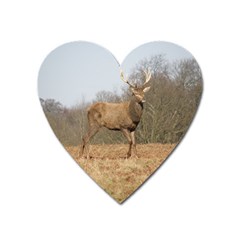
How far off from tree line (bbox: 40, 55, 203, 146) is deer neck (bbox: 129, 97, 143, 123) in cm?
3

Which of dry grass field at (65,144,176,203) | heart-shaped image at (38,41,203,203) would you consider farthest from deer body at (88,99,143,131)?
dry grass field at (65,144,176,203)

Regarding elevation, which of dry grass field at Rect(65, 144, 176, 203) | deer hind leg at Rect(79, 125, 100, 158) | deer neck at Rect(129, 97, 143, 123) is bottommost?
dry grass field at Rect(65, 144, 176, 203)

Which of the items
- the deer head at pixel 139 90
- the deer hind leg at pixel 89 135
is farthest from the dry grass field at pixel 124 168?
the deer head at pixel 139 90

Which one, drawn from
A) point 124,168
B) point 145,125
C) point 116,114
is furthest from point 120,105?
point 124,168

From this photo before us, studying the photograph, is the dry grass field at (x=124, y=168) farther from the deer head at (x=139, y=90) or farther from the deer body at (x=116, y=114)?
the deer head at (x=139, y=90)

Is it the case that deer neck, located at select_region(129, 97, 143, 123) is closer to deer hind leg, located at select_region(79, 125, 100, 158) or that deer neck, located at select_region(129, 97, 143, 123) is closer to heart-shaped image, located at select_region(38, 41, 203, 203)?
heart-shaped image, located at select_region(38, 41, 203, 203)

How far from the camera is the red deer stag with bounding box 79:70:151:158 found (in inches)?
112

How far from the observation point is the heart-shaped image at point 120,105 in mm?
2816

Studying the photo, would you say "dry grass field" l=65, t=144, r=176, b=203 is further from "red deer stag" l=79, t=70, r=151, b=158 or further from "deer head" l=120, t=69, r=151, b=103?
"deer head" l=120, t=69, r=151, b=103

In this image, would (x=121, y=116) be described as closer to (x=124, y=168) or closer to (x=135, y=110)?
(x=135, y=110)

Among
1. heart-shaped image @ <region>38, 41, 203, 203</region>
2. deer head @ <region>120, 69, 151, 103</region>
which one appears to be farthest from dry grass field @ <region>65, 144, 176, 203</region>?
deer head @ <region>120, 69, 151, 103</region>

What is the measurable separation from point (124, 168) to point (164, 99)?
441 mm

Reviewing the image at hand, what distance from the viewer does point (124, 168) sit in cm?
287

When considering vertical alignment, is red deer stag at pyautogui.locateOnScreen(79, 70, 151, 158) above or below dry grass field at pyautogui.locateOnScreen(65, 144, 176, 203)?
above
